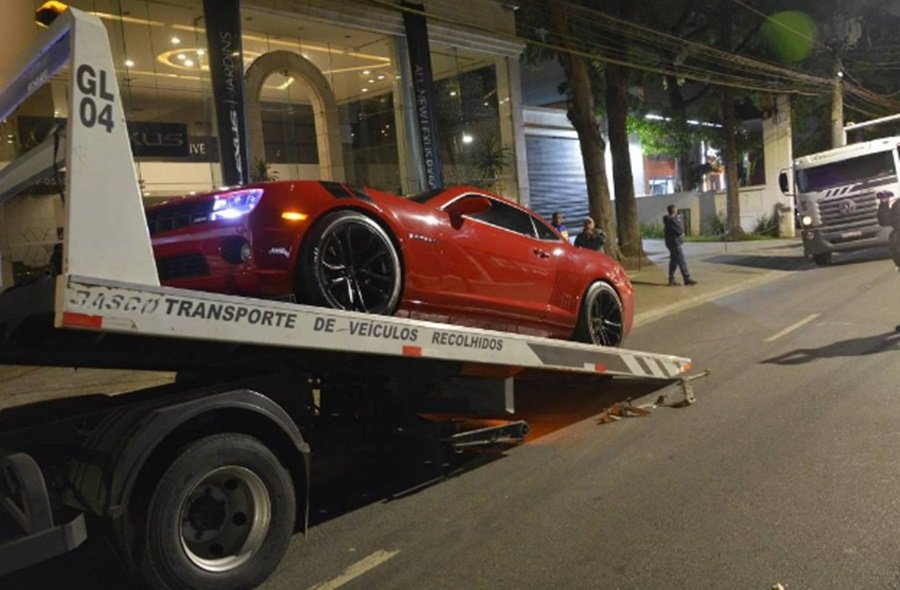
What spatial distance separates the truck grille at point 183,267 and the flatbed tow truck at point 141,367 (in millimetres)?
538

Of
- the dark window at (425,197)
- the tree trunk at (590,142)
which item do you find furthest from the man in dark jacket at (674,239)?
the dark window at (425,197)

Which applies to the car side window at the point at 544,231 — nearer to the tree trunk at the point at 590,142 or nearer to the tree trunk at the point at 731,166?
the tree trunk at the point at 590,142

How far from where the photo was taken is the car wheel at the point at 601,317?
23.1 feet

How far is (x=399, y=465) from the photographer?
556cm

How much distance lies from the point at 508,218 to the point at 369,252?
197 centimetres

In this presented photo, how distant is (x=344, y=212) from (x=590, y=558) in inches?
99.4

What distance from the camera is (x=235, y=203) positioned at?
439cm

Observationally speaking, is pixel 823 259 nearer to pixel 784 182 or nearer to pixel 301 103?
pixel 784 182

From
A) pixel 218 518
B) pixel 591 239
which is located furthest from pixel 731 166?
pixel 218 518

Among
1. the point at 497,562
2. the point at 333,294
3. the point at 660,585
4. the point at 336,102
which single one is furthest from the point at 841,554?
the point at 336,102

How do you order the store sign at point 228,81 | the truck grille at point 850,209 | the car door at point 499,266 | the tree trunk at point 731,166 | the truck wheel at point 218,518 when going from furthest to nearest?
the tree trunk at point 731,166 < the truck grille at point 850,209 < the store sign at point 228,81 < the car door at point 499,266 < the truck wheel at point 218,518

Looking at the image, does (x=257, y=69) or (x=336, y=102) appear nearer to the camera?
(x=257, y=69)

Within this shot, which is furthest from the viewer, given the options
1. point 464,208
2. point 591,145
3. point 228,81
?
point 591,145

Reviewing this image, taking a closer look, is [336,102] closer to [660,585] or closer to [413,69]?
[413,69]
